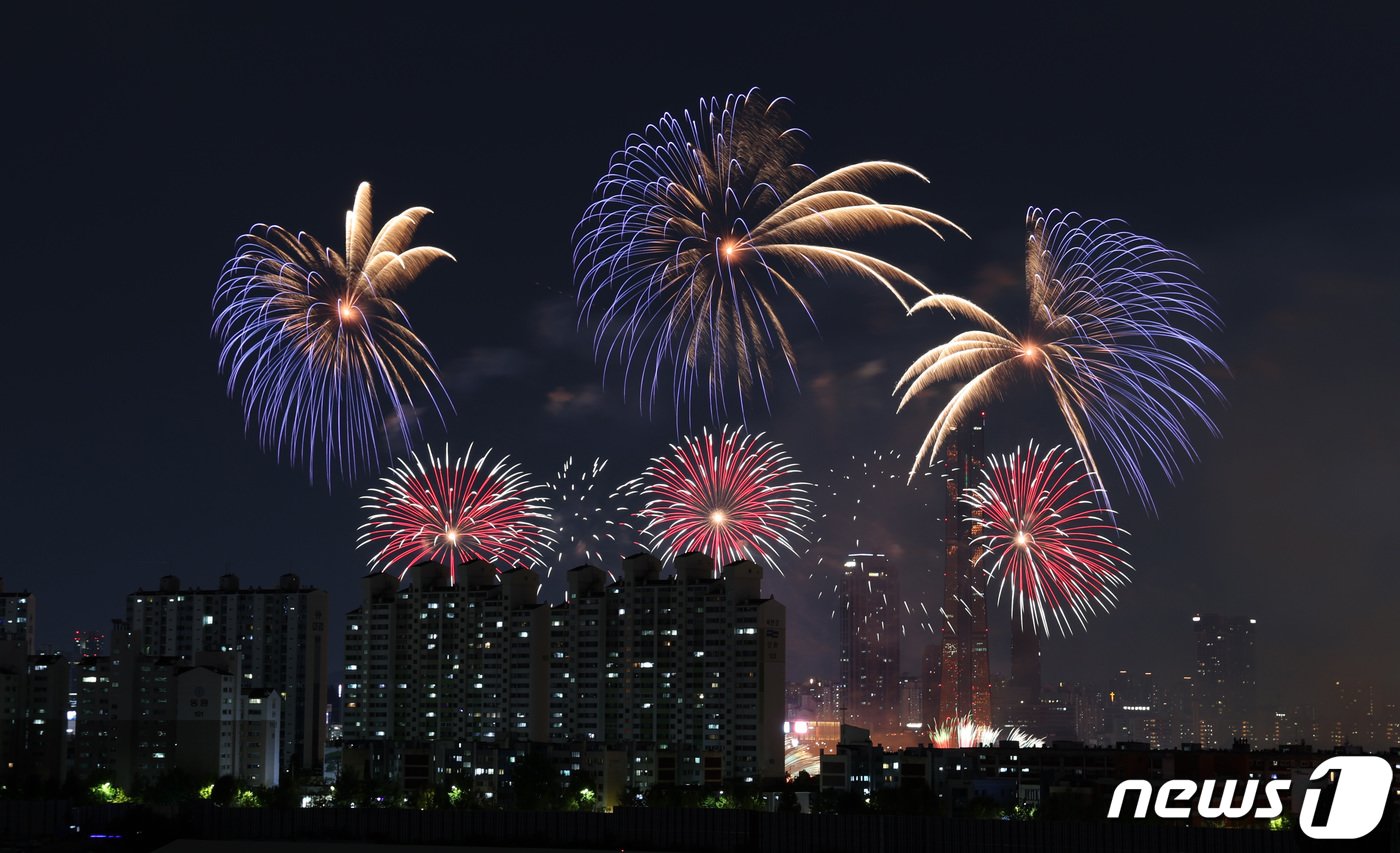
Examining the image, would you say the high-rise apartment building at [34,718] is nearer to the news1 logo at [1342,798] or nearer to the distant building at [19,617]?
the distant building at [19,617]

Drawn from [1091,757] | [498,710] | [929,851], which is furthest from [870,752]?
[929,851]

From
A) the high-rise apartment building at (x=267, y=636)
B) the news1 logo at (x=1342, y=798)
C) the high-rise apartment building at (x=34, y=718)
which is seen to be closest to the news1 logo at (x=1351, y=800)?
the news1 logo at (x=1342, y=798)

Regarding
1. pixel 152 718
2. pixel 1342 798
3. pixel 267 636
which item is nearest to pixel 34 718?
pixel 152 718

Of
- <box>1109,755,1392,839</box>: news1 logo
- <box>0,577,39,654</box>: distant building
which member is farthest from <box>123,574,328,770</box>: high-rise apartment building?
<box>1109,755,1392,839</box>: news1 logo

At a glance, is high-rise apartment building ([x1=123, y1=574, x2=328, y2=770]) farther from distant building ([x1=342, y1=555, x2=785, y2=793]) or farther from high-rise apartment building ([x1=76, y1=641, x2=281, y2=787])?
high-rise apartment building ([x1=76, y1=641, x2=281, y2=787])

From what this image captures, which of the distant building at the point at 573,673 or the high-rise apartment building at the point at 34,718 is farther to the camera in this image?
the high-rise apartment building at the point at 34,718

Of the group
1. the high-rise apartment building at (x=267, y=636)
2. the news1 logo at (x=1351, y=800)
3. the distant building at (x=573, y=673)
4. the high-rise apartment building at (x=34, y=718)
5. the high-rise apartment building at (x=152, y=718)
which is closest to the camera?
the news1 logo at (x=1351, y=800)

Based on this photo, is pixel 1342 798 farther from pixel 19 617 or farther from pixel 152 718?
pixel 19 617
